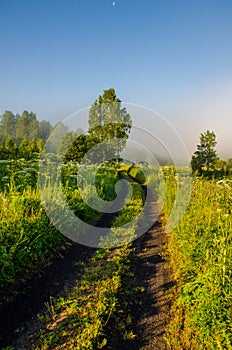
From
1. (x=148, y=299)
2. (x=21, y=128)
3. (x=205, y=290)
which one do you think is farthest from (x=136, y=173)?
(x=21, y=128)

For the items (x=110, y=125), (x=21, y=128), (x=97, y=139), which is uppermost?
(x=21, y=128)

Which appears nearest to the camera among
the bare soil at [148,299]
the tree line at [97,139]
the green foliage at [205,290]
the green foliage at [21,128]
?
the green foliage at [205,290]

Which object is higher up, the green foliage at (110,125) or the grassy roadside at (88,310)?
the green foliage at (110,125)

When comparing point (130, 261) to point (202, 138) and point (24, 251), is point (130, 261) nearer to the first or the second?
point (24, 251)

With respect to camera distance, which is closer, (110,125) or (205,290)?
(205,290)

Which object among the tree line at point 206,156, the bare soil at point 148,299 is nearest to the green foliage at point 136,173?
the tree line at point 206,156

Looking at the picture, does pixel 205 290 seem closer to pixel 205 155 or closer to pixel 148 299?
pixel 148 299

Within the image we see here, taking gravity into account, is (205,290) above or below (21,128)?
below

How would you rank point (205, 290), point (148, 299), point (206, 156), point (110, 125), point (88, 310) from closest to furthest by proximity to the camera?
point (205, 290) < point (88, 310) < point (148, 299) < point (110, 125) < point (206, 156)

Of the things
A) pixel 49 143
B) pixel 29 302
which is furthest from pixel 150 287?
pixel 49 143

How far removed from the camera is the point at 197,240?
462cm

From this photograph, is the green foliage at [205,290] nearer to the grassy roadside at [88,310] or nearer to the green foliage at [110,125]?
the grassy roadside at [88,310]

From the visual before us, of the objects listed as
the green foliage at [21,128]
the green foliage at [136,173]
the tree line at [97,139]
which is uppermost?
the green foliage at [21,128]

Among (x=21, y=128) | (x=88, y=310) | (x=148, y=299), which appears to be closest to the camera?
(x=88, y=310)
